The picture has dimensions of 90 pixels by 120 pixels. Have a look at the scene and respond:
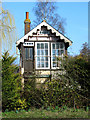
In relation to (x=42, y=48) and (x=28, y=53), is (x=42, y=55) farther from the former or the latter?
(x=28, y=53)

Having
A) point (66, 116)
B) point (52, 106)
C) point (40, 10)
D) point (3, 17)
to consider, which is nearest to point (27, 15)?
point (3, 17)

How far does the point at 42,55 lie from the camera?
63.0ft

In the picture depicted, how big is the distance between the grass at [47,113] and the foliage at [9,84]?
653mm

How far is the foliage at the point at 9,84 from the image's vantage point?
1513 centimetres

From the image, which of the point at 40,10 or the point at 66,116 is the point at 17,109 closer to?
the point at 66,116

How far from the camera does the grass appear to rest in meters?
14.0

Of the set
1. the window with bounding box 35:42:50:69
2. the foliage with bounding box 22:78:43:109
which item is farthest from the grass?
the window with bounding box 35:42:50:69

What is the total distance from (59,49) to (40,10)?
12.3m

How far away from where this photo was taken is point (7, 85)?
15234 mm

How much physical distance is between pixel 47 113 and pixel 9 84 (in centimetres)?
300

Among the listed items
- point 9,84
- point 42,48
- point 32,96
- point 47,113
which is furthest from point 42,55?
point 47,113

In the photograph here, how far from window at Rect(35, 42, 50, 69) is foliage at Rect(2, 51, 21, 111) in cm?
351

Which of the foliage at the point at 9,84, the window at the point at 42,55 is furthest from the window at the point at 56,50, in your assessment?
the foliage at the point at 9,84

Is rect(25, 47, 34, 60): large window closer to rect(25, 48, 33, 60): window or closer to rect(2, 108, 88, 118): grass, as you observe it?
rect(25, 48, 33, 60): window
